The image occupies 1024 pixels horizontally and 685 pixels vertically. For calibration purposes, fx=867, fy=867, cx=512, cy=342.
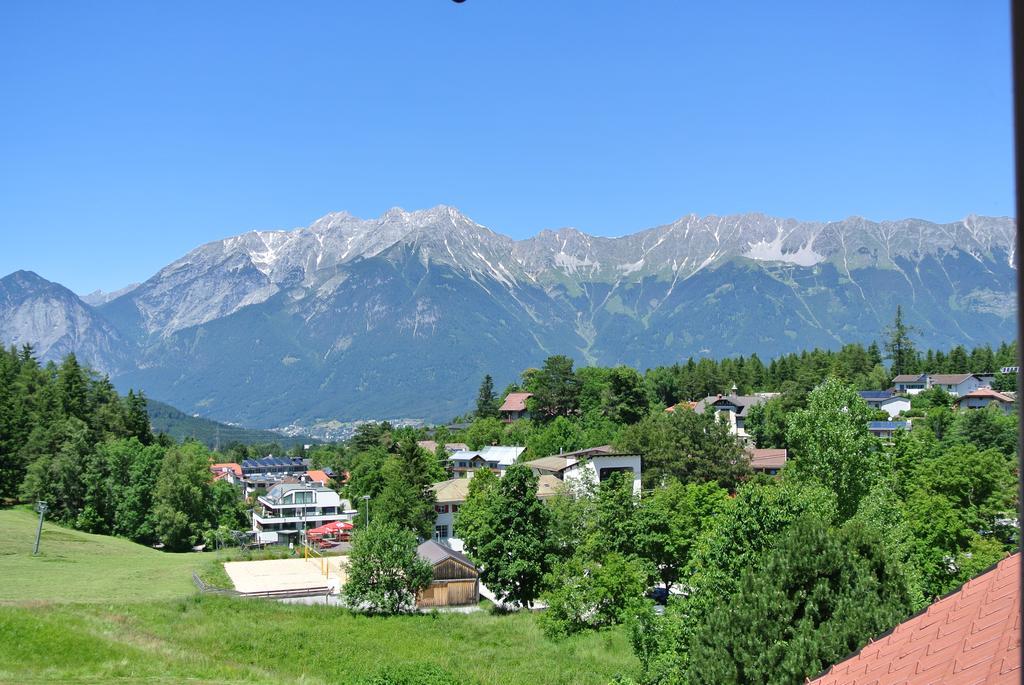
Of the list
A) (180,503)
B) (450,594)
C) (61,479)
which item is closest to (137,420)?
(61,479)

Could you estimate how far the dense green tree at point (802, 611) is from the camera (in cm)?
1583

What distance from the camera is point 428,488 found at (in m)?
58.2

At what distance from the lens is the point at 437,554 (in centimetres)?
4388

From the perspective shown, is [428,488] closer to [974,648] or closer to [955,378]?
[974,648]

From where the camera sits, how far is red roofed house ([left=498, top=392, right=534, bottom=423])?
97.9m

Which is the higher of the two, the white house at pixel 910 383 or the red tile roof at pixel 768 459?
the white house at pixel 910 383

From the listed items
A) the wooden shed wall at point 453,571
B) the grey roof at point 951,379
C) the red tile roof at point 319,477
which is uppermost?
the grey roof at point 951,379

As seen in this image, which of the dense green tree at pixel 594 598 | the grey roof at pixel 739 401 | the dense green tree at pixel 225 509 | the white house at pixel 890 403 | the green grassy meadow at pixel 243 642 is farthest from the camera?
the grey roof at pixel 739 401

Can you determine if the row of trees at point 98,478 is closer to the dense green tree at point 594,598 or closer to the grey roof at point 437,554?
the grey roof at point 437,554

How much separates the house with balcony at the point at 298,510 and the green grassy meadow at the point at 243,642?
136ft

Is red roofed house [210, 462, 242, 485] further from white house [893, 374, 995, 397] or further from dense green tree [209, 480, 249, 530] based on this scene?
white house [893, 374, 995, 397]

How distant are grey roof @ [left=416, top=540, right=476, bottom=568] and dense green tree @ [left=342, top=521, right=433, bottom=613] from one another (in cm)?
244

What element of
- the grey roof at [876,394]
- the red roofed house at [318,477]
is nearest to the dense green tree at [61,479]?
the red roofed house at [318,477]

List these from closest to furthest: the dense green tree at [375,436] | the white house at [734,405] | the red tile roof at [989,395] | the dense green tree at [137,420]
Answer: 1. the dense green tree at [137,420]
2. the red tile roof at [989,395]
3. the dense green tree at [375,436]
4. the white house at [734,405]
